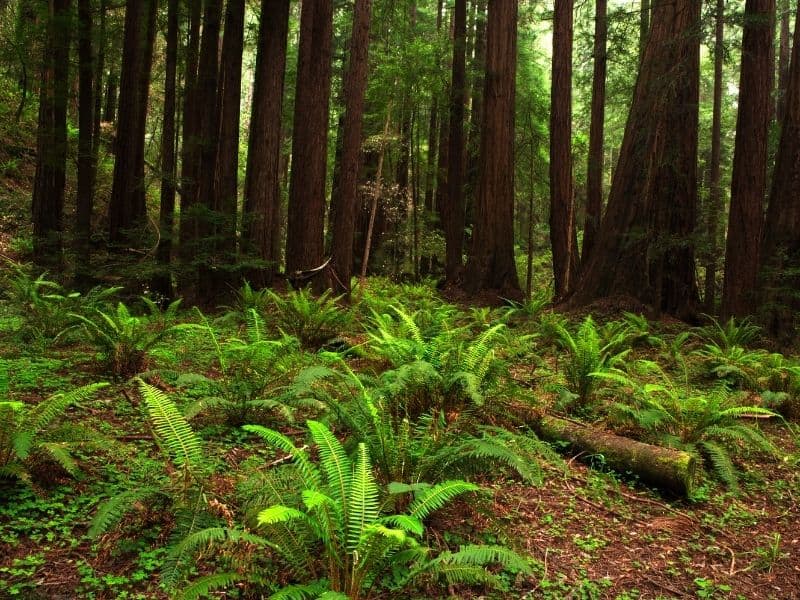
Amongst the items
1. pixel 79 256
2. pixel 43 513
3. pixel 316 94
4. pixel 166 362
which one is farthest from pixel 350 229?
pixel 43 513

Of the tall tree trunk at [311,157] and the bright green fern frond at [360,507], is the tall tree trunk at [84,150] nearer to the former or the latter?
the tall tree trunk at [311,157]

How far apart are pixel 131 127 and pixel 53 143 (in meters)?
1.51

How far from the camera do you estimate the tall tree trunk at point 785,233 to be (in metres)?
8.66

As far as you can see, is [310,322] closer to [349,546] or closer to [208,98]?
[349,546]

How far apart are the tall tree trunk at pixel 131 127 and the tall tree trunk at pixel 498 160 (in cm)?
711

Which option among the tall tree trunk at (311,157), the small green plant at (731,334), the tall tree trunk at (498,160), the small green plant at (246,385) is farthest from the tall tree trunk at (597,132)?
the small green plant at (246,385)

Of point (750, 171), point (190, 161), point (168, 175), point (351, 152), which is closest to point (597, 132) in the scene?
point (750, 171)

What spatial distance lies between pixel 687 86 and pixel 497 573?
397 inches

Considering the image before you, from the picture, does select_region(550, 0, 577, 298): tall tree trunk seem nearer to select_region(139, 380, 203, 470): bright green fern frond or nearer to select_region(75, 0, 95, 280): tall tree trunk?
select_region(75, 0, 95, 280): tall tree trunk

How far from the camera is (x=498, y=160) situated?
11.8 meters

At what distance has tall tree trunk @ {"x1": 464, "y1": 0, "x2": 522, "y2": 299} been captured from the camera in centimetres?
1181

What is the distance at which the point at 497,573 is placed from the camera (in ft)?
8.66

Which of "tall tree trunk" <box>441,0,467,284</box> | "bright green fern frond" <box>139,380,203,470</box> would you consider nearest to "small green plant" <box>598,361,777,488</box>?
"bright green fern frond" <box>139,380,203,470</box>

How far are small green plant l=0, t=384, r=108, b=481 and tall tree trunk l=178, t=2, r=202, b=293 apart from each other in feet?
22.2
